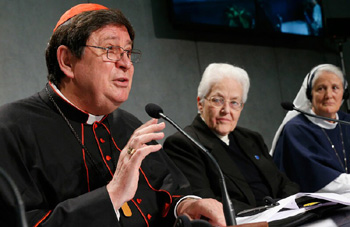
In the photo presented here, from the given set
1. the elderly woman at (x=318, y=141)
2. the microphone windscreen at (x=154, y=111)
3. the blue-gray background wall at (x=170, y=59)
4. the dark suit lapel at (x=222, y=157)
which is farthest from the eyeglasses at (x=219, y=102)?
the blue-gray background wall at (x=170, y=59)

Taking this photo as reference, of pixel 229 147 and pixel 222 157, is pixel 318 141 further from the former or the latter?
pixel 222 157

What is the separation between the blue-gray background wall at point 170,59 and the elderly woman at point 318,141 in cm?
127

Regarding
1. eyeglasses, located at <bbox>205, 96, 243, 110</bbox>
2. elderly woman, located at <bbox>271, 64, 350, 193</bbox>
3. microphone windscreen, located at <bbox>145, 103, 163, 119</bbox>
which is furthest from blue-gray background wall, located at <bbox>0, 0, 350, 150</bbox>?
microphone windscreen, located at <bbox>145, 103, 163, 119</bbox>

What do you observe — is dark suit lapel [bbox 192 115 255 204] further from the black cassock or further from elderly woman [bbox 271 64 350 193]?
elderly woman [bbox 271 64 350 193]

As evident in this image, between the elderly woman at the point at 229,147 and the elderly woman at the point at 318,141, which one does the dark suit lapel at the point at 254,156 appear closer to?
the elderly woman at the point at 229,147

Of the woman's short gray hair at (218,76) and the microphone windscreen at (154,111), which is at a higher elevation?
the woman's short gray hair at (218,76)

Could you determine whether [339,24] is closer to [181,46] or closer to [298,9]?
[298,9]

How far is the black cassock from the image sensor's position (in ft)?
5.78

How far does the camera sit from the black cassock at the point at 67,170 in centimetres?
176

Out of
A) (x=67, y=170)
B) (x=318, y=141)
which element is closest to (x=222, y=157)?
(x=318, y=141)

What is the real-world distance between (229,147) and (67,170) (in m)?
1.50


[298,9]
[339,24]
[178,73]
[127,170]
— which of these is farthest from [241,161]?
[339,24]

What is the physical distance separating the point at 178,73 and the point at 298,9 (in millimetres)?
2314

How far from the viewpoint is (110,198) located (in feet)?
5.81
